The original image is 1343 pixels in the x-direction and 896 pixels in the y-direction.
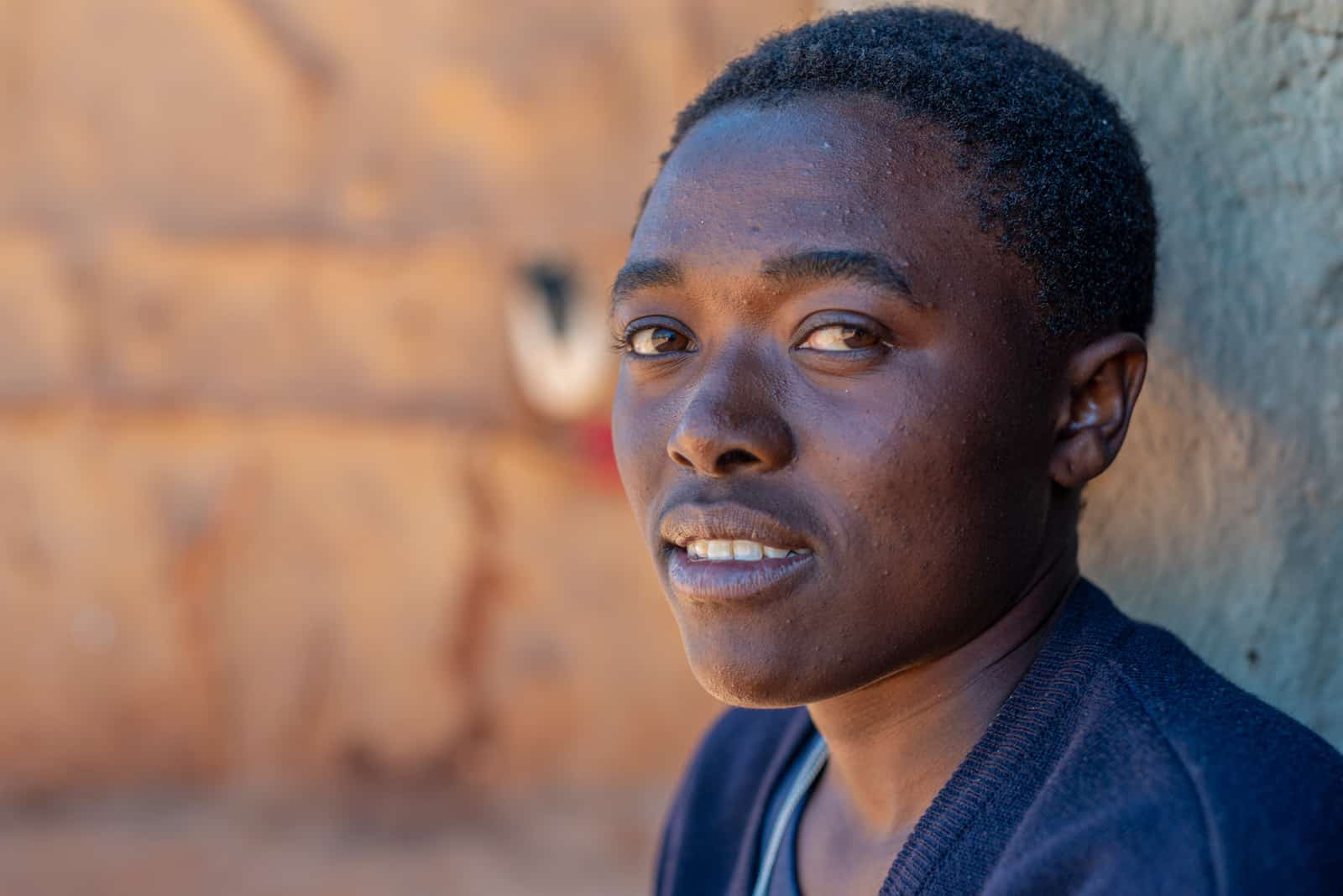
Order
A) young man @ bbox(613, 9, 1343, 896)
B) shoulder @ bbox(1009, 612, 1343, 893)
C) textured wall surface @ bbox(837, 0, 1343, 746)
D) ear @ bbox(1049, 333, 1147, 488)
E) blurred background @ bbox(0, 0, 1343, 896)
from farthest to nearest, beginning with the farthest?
blurred background @ bbox(0, 0, 1343, 896) < textured wall surface @ bbox(837, 0, 1343, 746) < ear @ bbox(1049, 333, 1147, 488) < young man @ bbox(613, 9, 1343, 896) < shoulder @ bbox(1009, 612, 1343, 893)

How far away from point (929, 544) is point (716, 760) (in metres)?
0.65

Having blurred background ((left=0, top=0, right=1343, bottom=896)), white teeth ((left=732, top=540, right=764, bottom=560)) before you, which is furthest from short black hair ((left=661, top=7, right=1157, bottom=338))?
blurred background ((left=0, top=0, right=1343, bottom=896))

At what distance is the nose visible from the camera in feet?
4.10

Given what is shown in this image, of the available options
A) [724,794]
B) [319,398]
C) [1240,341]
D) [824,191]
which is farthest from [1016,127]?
[319,398]

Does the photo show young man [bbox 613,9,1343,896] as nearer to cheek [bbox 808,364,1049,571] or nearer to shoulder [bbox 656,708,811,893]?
cheek [bbox 808,364,1049,571]

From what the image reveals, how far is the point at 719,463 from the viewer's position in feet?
4.18

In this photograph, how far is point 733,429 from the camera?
4.10ft

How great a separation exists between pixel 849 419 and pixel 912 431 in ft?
0.20

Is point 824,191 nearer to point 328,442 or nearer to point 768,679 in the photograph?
point 768,679

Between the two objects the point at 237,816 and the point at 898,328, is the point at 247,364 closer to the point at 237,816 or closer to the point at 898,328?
the point at 237,816

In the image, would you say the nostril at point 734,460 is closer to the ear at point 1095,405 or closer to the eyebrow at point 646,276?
the eyebrow at point 646,276

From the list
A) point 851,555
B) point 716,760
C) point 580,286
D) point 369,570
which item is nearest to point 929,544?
point 851,555

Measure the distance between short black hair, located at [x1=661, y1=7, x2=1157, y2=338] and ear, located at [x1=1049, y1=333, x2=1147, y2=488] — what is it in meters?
0.03

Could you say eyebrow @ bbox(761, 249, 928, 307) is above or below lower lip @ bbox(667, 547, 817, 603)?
above
